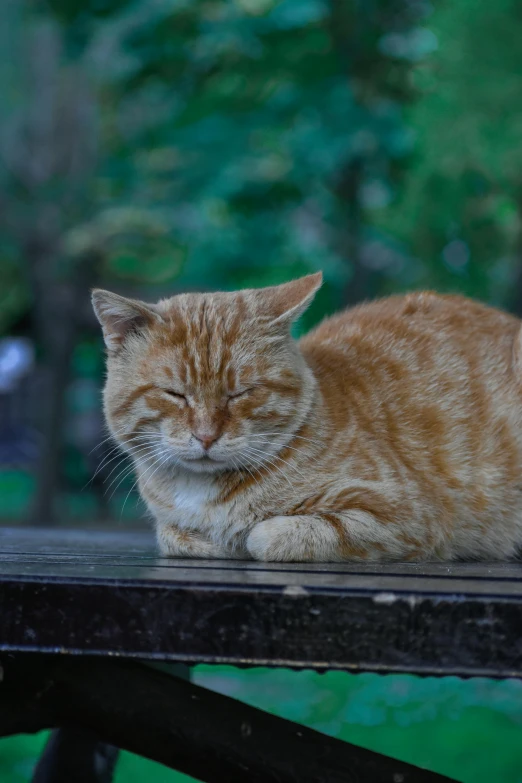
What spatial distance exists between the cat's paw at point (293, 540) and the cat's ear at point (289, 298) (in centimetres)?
56

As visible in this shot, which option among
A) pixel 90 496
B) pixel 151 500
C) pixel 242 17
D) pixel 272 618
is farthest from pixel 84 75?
pixel 272 618

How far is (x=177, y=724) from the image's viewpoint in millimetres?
2154

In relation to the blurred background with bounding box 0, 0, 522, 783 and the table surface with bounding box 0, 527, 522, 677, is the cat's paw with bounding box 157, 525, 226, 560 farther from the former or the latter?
the blurred background with bounding box 0, 0, 522, 783

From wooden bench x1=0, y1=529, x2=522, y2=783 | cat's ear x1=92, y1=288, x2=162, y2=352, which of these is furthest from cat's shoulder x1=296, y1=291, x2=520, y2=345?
wooden bench x1=0, y1=529, x2=522, y2=783

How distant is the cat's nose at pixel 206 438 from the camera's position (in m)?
2.48

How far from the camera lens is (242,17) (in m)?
7.42

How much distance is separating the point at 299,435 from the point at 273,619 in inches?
41.1

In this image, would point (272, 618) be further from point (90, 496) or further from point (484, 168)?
point (90, 496)

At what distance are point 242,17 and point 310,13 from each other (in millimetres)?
570

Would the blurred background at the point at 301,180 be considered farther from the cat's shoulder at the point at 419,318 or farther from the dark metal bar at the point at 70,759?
the cat's shoulder at the point at 419,318

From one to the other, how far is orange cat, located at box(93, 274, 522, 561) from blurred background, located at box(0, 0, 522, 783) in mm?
2297

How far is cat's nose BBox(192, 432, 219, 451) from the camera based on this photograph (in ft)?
8.13

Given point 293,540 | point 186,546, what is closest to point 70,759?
point 186,546

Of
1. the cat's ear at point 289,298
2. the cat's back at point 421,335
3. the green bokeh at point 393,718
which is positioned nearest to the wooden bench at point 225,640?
the cat's ear at point 289,298
